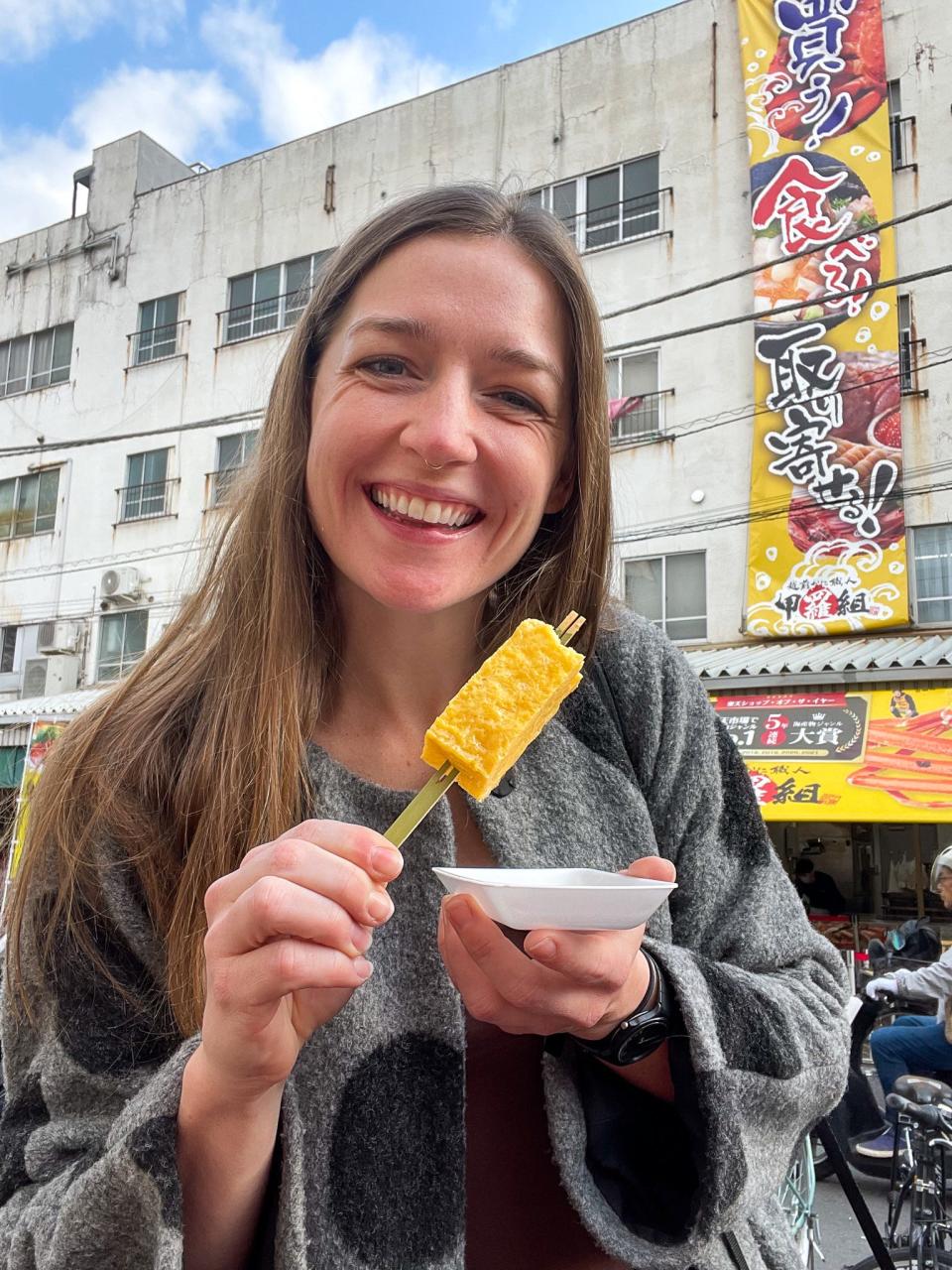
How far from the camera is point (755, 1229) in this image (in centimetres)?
149

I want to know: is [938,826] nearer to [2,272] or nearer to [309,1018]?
[309,1018]

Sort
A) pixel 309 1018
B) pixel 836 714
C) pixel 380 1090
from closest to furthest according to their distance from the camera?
pixel 309 1018
pixel 380 1090
pixel 836 714

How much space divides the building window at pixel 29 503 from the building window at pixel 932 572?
50.9ft

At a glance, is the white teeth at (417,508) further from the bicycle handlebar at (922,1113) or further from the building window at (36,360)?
the building window at (36,360)

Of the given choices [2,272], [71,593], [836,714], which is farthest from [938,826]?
[2,272]

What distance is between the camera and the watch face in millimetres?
1261

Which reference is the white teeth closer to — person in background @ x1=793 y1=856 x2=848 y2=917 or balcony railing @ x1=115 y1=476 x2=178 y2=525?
person in background @ x1=793 y1=856 x2=848 y2=917

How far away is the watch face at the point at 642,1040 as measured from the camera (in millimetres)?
1261

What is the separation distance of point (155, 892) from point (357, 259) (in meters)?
1.14

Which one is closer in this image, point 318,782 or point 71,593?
point 318,782

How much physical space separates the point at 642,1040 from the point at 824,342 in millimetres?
11564

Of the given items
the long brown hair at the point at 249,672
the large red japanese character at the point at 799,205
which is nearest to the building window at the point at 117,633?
the large red japanese character at the point at 799,205

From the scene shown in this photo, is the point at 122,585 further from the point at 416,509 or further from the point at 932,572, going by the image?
the point at 416,509

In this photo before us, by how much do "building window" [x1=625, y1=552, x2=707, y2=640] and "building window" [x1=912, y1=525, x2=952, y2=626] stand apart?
255cm
